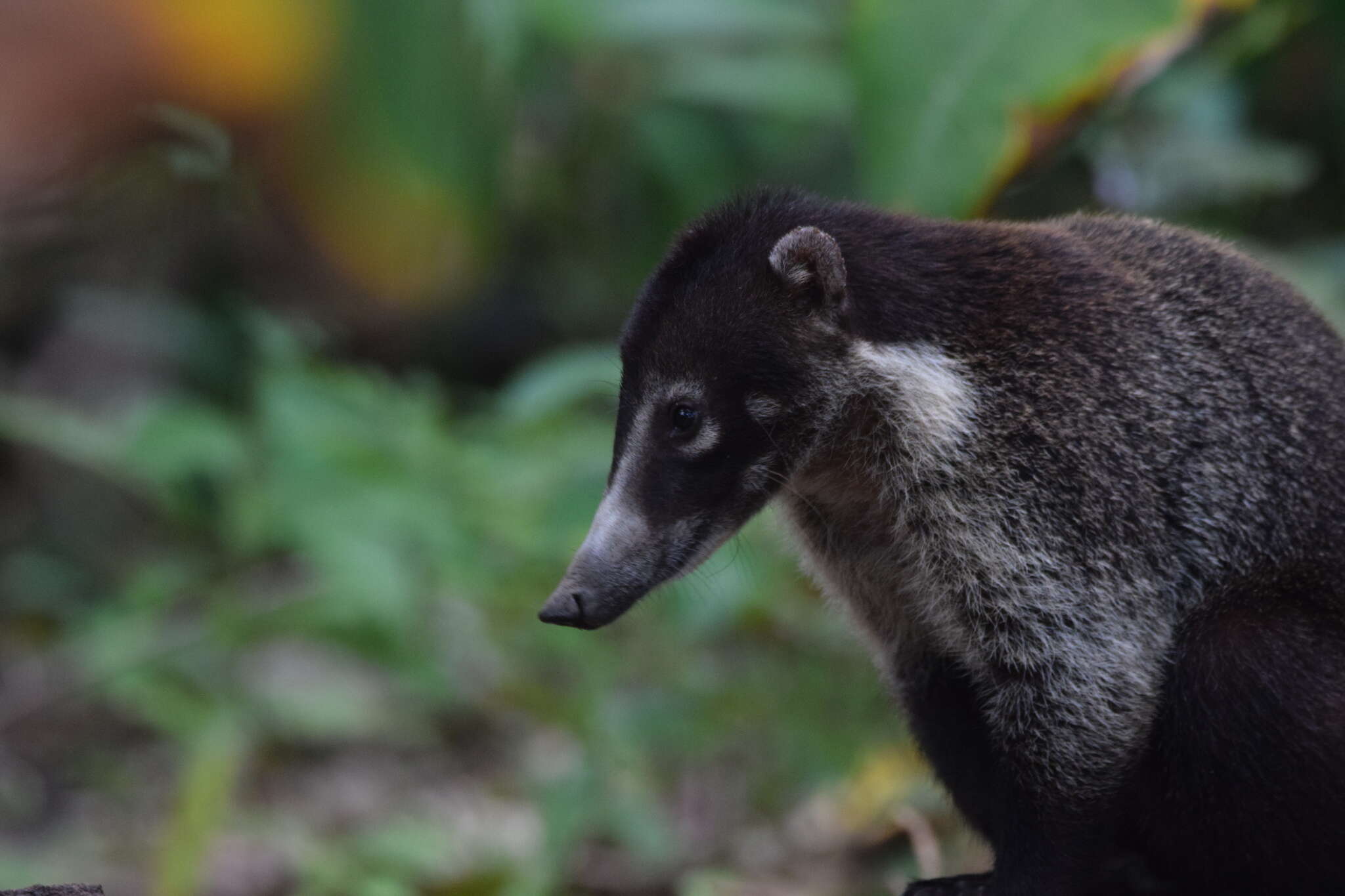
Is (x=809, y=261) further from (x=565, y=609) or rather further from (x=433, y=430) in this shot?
(x=433, y=430)

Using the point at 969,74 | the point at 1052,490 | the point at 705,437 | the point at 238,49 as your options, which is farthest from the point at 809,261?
the point at 238,49

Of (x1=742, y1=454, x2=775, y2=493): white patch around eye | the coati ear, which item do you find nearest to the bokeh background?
(x1=742, y1=454, x2=775, y2=493): white patch around eye

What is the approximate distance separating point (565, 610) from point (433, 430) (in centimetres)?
292

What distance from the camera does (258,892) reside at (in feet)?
20.3

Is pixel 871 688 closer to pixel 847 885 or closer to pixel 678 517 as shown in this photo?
pixel 847 885

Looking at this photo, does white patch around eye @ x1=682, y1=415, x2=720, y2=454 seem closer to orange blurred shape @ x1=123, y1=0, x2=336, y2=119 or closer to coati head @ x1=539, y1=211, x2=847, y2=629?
coati head @ x1=539, y1=211, x2=847, y2=629

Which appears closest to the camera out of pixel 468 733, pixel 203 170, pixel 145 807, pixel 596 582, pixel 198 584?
pixel 596 582

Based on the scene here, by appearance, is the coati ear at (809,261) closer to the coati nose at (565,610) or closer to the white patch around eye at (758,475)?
the white patch around eye at (758,475)

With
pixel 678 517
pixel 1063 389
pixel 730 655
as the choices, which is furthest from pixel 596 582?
pixel 730 655

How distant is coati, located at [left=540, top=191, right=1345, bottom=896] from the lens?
140 inches

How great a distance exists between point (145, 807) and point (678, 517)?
4682 millimetres

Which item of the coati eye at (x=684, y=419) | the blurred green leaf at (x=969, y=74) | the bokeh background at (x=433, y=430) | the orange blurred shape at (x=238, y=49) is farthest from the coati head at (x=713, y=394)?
the orange blurred shape at (x=238, y=49)

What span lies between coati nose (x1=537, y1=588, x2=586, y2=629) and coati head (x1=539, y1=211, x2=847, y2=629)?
9 cm

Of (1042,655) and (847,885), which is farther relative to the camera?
(847,885)
